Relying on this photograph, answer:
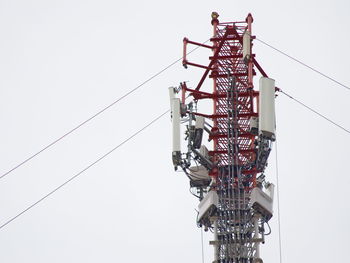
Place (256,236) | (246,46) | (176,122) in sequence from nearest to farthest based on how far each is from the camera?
(256,236) → (176,122) → (246,46)

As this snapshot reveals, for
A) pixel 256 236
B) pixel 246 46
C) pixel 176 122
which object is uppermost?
pixel 246 46

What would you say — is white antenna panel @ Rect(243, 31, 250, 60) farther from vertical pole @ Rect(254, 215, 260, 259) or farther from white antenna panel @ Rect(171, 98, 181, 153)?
vertical pole @ Rect(254, 215, 260, 259)

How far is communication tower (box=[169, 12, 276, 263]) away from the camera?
85562 mm

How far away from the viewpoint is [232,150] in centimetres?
8912

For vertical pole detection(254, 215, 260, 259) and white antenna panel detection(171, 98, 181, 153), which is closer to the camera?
vertical pole detection(254, 215, 260, 259)

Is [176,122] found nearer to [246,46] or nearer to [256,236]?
[246,46]

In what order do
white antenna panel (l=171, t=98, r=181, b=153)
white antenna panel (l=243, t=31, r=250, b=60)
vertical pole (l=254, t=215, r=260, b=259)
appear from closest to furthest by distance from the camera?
vertical pole (l=254, t=215, r=260, b=259)
white antenna panel (l=171, t=98, r=181, b=153)
white antenna panel (l=243, t=31, r=250, b=60)

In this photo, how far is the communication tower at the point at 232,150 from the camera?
8556 centimetres

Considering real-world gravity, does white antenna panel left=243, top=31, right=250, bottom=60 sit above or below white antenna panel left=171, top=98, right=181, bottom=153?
above

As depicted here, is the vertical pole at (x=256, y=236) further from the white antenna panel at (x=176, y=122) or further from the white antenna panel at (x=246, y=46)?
the white antenna panel at (x=246, y=46)

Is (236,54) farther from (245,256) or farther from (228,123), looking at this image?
(245,256)

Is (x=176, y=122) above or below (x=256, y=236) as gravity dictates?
above

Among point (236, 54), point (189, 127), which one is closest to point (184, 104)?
point (189, 127)

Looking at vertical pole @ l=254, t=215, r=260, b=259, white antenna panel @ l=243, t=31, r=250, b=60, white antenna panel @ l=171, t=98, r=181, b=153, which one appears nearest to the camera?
vertical pole @ l=254, t=215, r=260, b=259
